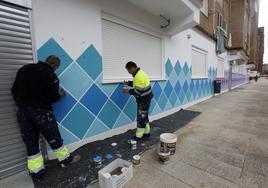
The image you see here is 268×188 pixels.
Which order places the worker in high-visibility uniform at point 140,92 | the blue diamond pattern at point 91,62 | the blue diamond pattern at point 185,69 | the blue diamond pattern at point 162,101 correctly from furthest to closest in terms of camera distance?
the blue diamond pattern at point 185,69 → the blue diamond pattern at point 162,101 → the worker in high-visibility uniform at point 140,92 → the blue diamond pattern at point 91,62

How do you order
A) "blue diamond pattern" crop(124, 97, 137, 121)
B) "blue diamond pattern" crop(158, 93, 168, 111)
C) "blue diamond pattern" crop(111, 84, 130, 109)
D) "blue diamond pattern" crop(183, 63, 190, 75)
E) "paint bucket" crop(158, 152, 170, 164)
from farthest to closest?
"blue diamond pattern" crop(183, 63, 190, 75), "blue diamond pattern" crop(158, 93, 168, 111), "blue diamond pattern" crop(124, 97, 137, 121), "blue diamond pattern" crop(111, 84, 130, 109), "paint bucket" crop(158, 152, 170, 164)

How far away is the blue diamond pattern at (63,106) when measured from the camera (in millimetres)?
2143

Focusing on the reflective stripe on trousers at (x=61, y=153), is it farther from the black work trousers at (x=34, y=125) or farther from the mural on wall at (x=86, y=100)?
the mural on wall at (x=86, y=100)

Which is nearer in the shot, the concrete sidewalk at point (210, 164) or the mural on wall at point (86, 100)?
the concrete sidewalk at point (210, 164)

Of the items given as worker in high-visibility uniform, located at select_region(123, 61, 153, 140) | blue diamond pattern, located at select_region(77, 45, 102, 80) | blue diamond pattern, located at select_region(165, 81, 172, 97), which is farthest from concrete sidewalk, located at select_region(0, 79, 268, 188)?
blue diamond pattern, located at select_region(77, 45, 102, 80)

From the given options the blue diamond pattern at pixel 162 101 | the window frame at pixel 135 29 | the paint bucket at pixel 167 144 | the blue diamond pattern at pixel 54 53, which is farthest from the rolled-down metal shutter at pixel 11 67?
the blue diamond pattern at pixel 162 101

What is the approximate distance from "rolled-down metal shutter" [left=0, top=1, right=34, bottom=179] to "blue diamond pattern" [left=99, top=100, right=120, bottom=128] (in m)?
1.22

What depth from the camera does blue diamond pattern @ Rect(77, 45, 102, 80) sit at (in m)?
2.40

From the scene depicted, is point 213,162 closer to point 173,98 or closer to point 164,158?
point 164,158

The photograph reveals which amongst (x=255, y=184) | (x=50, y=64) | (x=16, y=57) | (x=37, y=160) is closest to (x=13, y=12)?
(x=16, y=57)

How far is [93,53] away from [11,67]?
44.4 inches

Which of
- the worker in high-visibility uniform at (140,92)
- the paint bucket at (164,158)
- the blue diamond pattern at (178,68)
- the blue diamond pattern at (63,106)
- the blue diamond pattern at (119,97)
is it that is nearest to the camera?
the paint bucket at (164,158)

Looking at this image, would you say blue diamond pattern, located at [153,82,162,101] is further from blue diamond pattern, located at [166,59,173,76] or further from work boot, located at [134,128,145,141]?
work boot, located at [134,128,145,141]

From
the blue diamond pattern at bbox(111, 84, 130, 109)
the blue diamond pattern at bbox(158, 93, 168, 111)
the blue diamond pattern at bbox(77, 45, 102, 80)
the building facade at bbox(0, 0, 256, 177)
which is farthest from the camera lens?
the blue diamond pattern at bbox(158, 93, 168, 111)
